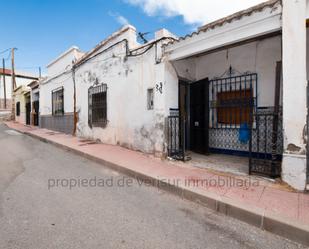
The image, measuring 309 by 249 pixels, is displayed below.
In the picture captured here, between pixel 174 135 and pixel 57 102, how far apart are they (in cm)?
942

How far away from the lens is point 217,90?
714 centimetres

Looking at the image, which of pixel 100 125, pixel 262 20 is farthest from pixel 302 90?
pixel 100 125

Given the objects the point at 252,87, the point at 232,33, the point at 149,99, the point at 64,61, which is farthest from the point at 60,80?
the point at 232,33

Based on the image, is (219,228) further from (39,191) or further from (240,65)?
(240,65)

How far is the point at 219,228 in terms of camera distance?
2980 mm

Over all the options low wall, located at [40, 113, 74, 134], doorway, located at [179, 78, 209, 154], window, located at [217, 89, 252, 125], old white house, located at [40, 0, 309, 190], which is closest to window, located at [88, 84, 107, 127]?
old white house, located at [40, 0, 309, 190]

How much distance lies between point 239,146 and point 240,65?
2440 mm

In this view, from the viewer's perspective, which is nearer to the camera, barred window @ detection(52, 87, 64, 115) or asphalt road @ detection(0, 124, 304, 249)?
asphalt road @ detection(0, 124, 304, 249)

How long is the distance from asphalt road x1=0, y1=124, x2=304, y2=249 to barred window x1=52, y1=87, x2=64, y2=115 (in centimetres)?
808

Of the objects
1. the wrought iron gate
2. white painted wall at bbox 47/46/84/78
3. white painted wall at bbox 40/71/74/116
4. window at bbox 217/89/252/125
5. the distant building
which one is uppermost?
the distant building

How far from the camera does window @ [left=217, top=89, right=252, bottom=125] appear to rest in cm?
644

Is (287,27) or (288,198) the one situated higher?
(287,27)

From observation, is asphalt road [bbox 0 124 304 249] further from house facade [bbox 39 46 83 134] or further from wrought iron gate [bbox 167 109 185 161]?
house facade [bbox 39 46 83 134]

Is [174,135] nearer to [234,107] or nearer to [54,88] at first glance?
[234,107]
